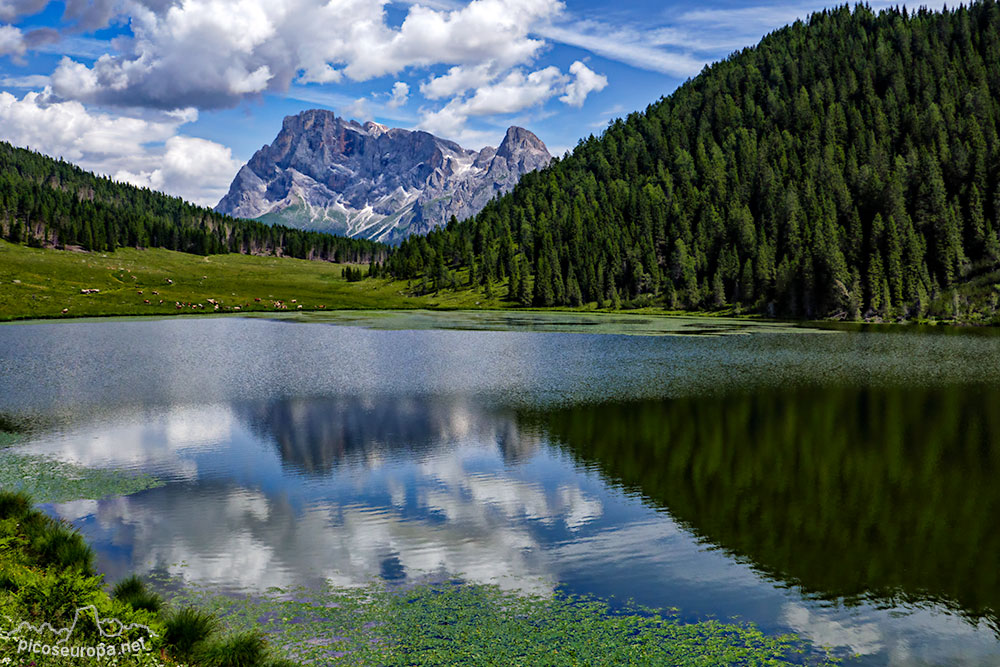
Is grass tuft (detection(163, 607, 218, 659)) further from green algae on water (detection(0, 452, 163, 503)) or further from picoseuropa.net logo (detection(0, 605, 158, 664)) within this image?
green algae on water (detection(0, 452, 163, 503))

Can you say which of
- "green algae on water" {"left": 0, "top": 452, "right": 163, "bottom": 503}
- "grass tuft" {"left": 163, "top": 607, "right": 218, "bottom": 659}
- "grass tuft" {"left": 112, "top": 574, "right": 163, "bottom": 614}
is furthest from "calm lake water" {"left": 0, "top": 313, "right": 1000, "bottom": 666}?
"grass tuft" {"left": 163, "top": 607, "right": 218, "bottom": 659}

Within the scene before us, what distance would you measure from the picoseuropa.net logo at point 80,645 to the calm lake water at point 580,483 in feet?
14.8

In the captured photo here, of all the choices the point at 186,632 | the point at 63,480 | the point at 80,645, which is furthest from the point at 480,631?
the point at 63,480

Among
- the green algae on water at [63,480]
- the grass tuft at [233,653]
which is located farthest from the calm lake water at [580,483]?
the grass tuft at [233,653]

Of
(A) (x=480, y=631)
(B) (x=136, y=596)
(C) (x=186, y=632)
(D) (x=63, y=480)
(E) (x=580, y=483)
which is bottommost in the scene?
(D) (x=63, y=480)

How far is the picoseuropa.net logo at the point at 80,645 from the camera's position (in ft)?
35.9

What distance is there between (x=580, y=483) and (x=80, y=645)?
18574mm

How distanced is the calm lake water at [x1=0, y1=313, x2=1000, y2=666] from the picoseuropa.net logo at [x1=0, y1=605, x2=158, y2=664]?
4.50 m

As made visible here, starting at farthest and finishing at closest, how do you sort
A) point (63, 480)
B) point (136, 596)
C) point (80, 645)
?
point (63, 480), point (136, 596), point (80, 645)

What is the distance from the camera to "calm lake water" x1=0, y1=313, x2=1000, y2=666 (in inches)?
676

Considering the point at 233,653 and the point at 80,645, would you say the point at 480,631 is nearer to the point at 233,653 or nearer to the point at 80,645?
the point at 233,653

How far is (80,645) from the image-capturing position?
37.9 feet

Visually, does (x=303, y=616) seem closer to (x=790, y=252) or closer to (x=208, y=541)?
(x=208, y=541)

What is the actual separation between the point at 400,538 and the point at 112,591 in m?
7.95
